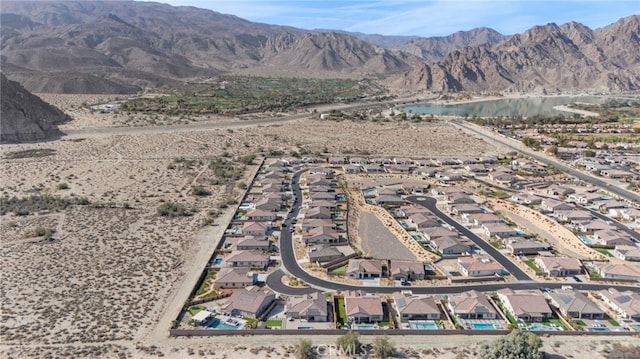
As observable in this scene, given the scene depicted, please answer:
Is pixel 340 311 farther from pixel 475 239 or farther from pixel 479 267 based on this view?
pixel 475 239

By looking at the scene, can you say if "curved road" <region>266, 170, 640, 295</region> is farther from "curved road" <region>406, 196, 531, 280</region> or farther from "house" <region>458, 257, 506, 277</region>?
"curved road" <region>406, 196, 531, 280</region>

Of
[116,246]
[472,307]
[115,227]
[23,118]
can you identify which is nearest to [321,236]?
[472,307]

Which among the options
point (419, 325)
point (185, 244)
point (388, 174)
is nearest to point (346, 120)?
point (388, 174)

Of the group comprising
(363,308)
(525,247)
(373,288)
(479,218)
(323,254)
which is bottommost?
(373,288)

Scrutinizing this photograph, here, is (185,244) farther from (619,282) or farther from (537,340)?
(619,282)

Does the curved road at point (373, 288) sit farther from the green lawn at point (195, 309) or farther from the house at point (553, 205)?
the house at point (553, 205)

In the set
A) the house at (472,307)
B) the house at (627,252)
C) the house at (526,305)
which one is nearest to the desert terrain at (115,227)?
the house at (472,307)
